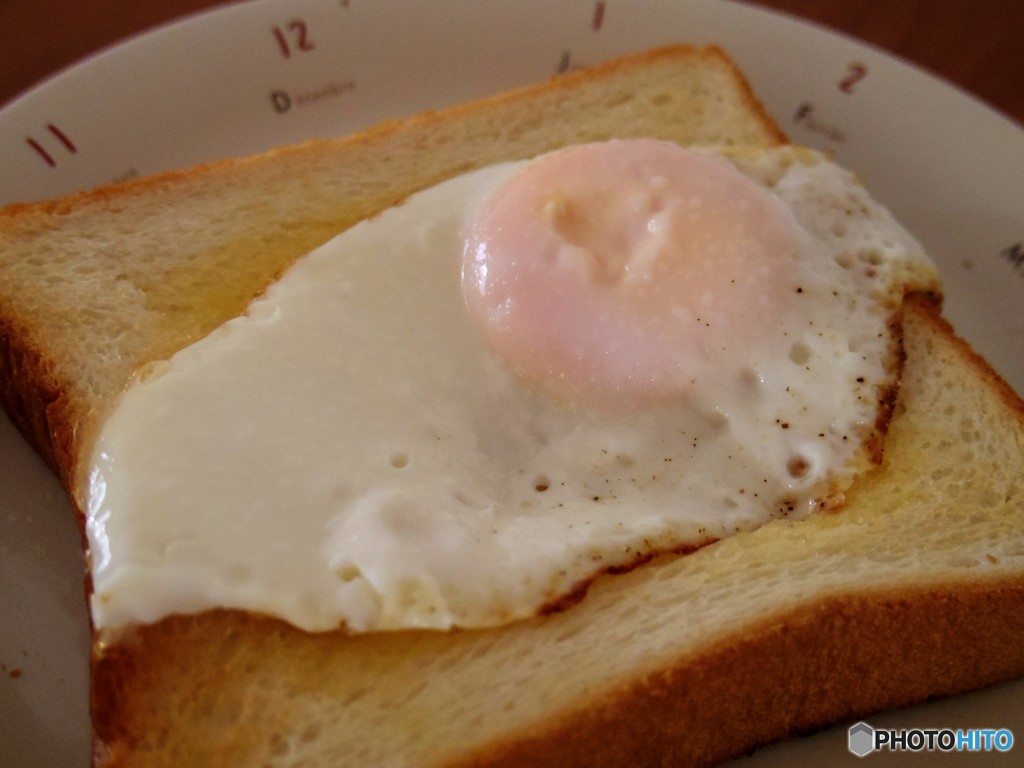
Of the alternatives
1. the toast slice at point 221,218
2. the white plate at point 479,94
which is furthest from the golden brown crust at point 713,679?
the white plate at point 479,94

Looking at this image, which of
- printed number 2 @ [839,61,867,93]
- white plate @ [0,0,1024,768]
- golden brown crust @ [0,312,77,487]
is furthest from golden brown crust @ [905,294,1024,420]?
golden brown crust @ [0,312,77,487]

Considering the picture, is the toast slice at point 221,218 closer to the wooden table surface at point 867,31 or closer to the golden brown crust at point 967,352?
the golden brown crust at point 967,352

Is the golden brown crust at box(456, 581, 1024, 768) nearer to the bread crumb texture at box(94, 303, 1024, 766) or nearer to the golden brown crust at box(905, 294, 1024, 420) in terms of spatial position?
the bread crumb texture at box(94, 303, 1024, 766)

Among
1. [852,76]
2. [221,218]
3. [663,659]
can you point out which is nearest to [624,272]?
[663,659]

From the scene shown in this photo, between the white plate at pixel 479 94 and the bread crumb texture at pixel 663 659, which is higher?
the white plate at pixel 479 94

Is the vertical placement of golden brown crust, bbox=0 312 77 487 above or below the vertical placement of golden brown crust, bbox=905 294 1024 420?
above

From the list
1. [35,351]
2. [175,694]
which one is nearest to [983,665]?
[175,694]
